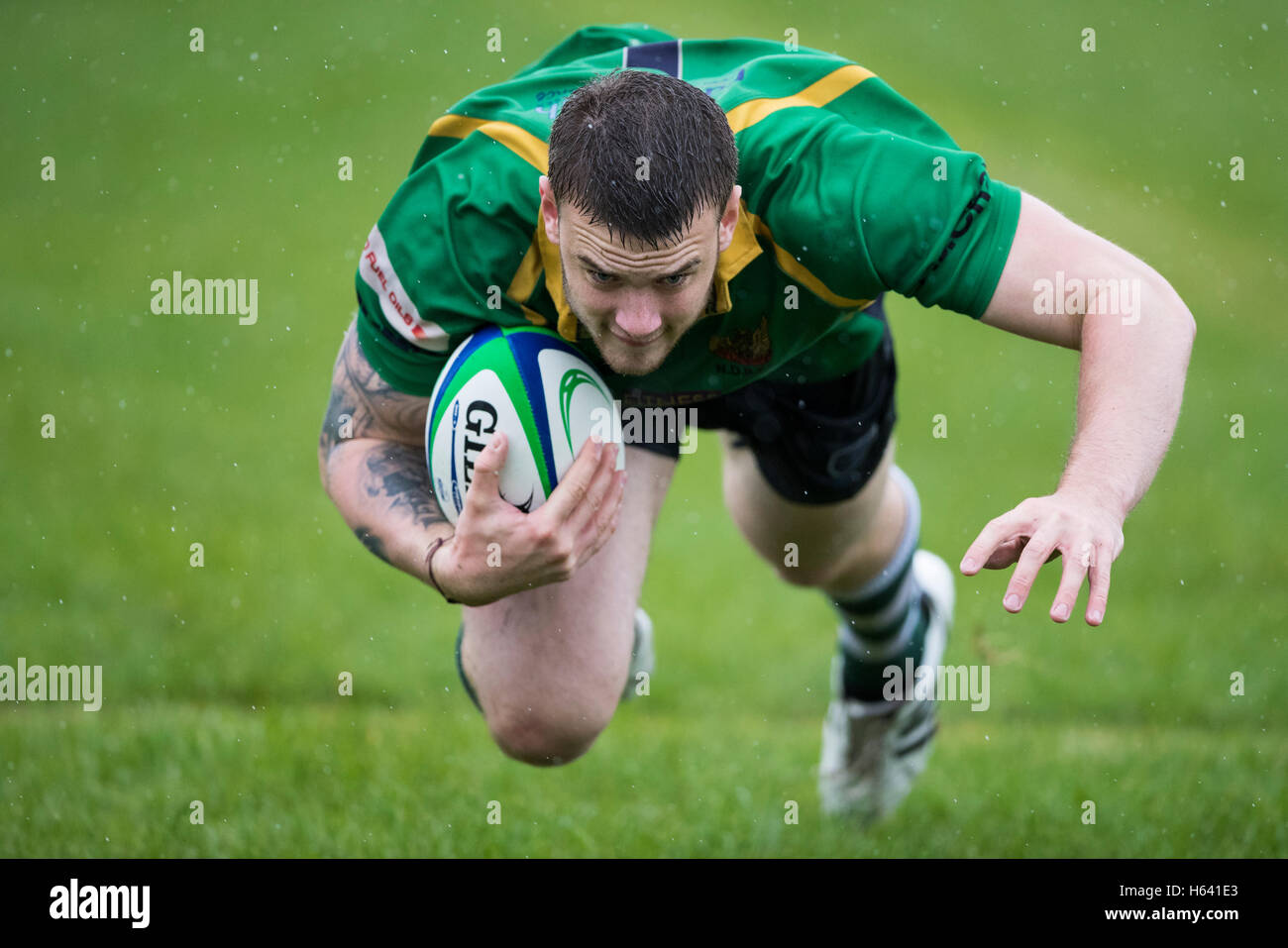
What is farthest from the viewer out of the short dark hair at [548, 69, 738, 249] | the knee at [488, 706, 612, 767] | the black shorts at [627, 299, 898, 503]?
the black shorts at [627, 299, 898, 503]

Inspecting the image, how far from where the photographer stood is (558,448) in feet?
10.1

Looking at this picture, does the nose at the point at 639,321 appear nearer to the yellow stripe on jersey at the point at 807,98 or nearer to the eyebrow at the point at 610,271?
the eyebrow at the point at 610,271

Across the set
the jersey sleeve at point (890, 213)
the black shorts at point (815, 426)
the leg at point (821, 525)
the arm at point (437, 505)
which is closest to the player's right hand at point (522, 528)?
the arm at point (437, 505)

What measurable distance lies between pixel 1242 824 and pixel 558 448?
8.33 ft

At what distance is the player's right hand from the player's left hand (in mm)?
873

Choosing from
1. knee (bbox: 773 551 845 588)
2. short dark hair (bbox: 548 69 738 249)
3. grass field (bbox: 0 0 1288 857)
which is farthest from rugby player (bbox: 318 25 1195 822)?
grass field (bbox: 0 0 1288 857)

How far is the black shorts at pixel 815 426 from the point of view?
3.86 m

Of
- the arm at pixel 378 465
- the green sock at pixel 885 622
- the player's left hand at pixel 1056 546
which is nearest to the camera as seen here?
the player's left hand at pixel 1056 546

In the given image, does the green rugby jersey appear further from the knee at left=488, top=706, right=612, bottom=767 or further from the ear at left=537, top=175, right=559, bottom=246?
the knee at left=488, top=706, right=612, bottom=767

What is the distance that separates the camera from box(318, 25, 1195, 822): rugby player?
2795 mm

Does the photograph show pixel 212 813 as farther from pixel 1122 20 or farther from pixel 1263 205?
pixel 1122 20

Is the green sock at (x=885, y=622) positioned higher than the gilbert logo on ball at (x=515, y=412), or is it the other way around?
the gilbert logo on ball at (x=515, y=412)

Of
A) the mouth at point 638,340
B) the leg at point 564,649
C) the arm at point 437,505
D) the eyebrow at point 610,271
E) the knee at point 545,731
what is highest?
the eyebrow at point 610,271

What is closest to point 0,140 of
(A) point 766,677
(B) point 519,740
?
(A) point 766,677
